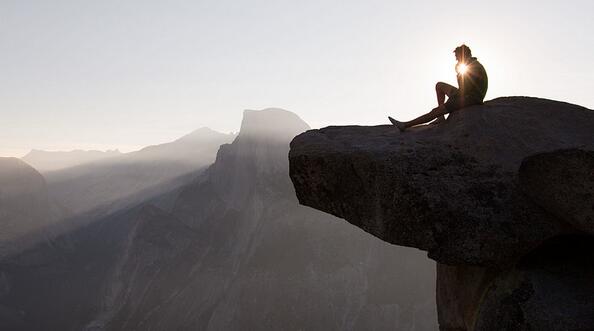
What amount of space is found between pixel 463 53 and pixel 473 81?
853 millimetres

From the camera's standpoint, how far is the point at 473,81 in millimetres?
11477

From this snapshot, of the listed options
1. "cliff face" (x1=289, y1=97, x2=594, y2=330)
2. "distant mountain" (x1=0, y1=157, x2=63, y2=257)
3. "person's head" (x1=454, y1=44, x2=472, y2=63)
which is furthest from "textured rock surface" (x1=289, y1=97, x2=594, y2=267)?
"distant mountain" (x1=0, y1=157, x2=63, y2=257)

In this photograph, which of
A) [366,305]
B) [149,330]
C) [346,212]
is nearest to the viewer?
[346,212]

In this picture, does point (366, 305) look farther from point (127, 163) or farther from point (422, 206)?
point (127, 163)

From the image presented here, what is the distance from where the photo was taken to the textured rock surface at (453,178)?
8.32 m

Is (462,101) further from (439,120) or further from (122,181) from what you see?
(122,181)

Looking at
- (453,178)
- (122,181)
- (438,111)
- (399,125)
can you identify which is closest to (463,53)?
(438,111)

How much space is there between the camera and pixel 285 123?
10938cm

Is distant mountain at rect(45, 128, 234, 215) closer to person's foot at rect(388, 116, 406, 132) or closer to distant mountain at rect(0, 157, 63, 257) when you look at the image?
distant mountain at rect(0, 157, 63, 257)

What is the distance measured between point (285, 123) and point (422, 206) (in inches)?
3997

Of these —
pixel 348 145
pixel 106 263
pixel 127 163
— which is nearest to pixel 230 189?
pixel 106 263

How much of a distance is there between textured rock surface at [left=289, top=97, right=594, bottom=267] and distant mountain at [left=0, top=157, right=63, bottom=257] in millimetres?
131951

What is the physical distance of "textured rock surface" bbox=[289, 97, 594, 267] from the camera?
8320 millimetres

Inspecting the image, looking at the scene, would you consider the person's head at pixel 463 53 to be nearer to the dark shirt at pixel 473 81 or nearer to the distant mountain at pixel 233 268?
the dark shirt at pixel 473 81
